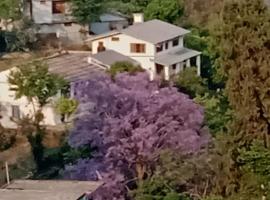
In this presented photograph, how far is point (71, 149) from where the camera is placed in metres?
15.7

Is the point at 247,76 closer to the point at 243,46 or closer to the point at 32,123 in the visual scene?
the point at 243,46

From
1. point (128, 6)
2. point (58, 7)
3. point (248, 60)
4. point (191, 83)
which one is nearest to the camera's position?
point (248, 60)

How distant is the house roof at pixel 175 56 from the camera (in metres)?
21.8

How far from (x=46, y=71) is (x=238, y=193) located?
28.4 ft

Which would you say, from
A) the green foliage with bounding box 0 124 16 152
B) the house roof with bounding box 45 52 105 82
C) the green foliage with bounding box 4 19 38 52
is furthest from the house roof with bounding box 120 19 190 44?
the green foliage with bounding box 0 124 16 152

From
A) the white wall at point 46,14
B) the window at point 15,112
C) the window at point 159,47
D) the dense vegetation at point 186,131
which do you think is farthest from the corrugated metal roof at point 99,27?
the dense vegetation at point 186,131

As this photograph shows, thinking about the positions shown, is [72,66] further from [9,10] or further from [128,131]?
[128,131]

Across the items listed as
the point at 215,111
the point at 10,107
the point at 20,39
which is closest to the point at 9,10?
the point at 20,39

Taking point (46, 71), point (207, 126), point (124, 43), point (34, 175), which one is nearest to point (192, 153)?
point (207, 126)

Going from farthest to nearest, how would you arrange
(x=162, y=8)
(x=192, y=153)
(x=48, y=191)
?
(x=162, y=8) < (x=192, y=153) < (x=48, y=191)

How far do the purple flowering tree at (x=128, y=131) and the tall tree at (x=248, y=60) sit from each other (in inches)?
136

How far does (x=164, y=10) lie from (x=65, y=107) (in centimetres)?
636

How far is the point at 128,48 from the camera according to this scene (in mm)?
22109

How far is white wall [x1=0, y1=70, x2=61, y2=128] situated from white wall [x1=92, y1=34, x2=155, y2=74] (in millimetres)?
2964
